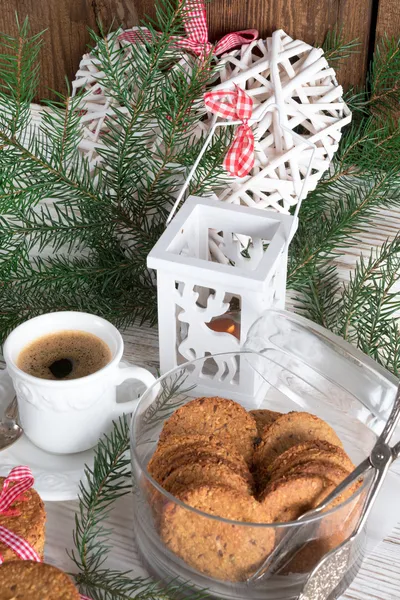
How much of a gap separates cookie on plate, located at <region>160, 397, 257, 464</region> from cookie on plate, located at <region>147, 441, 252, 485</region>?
0.10 ft

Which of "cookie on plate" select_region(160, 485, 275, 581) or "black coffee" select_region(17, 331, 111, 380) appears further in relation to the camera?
"black coffee" select_region(17, 331, 111, 380)

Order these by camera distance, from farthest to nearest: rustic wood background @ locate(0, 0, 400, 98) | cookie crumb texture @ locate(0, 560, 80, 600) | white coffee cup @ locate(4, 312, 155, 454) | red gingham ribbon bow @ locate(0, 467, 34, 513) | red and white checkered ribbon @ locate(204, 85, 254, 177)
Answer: rustic wood background @ locate(0, 0, 400, 98)
red and white checkered ribbon @ locate(204, 85, 254, 177)
white coffee cup @ locate(4, 312, 155, 454)
red gingham ribbon bow @ locate(0, 467, 34, 513)
cookie crumb texture @ locate(0, 560, 80, 600)

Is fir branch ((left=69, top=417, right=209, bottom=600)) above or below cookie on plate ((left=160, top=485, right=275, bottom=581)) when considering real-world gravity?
below

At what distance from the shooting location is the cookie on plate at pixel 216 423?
696 millimetres

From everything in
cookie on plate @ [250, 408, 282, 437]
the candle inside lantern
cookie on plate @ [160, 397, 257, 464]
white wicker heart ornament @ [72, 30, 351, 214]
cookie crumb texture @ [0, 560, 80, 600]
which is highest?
white wicker heart ornament @ [72, 30, 351, 214]

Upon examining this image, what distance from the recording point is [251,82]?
3.16 feet

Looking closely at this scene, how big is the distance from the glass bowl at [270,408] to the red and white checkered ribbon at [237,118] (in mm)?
204

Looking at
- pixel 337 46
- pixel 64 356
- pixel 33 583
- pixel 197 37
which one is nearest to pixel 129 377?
pixel 64 356

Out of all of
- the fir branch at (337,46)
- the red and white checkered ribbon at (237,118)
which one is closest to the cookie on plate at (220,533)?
the red and white checkered ribbon at (237,118)

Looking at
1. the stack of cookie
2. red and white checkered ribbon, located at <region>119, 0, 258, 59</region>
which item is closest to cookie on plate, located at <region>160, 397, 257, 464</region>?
the stack of cookie

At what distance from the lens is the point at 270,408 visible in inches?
32.7

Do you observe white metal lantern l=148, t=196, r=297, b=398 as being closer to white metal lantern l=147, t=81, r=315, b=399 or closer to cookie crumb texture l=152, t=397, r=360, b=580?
white metal lantern l=147, t=81, r=315, b=399

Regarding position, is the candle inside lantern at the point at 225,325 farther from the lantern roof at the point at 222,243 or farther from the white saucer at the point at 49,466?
the white saucer at the point at 49,466

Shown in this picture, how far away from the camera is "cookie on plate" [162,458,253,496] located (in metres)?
0.61
